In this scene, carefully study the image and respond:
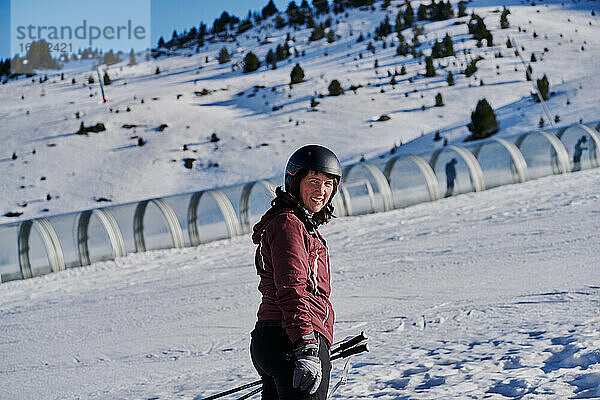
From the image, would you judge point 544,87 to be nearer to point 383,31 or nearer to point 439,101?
point 439,101

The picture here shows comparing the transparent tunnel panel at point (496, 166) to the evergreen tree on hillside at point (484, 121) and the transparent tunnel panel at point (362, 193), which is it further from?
the evergreen tree on hillside at point (484, 121)

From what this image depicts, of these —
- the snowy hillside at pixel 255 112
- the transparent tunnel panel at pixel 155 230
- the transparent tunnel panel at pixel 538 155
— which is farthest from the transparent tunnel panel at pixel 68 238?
the snowy hillside at pixel 255 112

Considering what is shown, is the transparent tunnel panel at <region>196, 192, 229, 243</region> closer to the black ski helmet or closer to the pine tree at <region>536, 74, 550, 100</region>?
the black ski helmet

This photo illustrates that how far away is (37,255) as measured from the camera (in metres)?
12.3

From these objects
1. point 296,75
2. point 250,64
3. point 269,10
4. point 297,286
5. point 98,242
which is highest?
point 269,10

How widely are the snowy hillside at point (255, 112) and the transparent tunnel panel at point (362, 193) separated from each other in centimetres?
1263

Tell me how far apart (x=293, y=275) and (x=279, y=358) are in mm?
352

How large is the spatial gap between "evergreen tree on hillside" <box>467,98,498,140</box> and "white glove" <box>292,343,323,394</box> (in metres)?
25.8

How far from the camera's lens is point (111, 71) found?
5838 centimetres

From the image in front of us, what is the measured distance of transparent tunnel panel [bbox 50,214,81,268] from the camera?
12553mm

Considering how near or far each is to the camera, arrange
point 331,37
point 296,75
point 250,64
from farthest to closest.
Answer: point 331,37, point 250,64, point 296,75

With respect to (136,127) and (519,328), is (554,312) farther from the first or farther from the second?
(136,127)

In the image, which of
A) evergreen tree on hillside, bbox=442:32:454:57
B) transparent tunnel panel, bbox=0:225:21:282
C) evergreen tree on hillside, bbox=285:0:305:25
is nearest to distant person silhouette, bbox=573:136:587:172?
transparent tunnel panel, bbox=0:225:21:282

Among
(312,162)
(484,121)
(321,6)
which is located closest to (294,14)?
(321,6)
